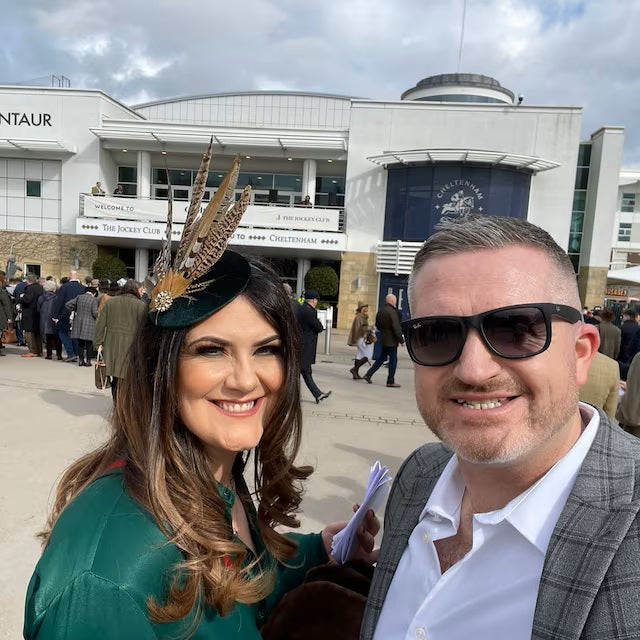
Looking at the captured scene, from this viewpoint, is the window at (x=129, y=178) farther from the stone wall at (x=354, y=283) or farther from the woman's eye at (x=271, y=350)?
the woman's eye at (x=271, y=350)

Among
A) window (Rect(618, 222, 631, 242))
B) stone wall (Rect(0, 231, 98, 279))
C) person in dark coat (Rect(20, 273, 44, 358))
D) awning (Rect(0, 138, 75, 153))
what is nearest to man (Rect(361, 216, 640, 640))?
person in dark coat (Rect(20, 273, 44, 358))

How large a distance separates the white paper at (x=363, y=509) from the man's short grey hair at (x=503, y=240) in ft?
2.37

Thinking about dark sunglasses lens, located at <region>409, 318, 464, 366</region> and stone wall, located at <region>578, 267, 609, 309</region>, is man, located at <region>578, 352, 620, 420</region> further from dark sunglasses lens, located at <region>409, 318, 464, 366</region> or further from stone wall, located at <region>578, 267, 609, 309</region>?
stone wall, located at <region>578, 267, 609, 309</region>

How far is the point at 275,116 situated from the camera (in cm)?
3000

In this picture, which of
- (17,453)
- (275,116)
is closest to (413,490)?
(17,453)

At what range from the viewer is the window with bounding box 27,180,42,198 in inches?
784

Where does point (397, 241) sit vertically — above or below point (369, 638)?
above

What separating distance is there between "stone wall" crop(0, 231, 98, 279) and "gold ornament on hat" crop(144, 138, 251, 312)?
20.6 metres

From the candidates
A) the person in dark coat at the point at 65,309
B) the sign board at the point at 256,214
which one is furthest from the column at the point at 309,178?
the person in dark coat at the point at 65,309

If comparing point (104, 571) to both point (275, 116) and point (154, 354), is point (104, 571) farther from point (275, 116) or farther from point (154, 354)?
point (275, 116)

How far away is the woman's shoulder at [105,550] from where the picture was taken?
0.94 m

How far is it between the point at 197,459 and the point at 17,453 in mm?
Result: 4110

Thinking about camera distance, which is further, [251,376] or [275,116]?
[275,116]

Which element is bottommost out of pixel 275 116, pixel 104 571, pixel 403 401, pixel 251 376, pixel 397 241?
pixel 403 401
